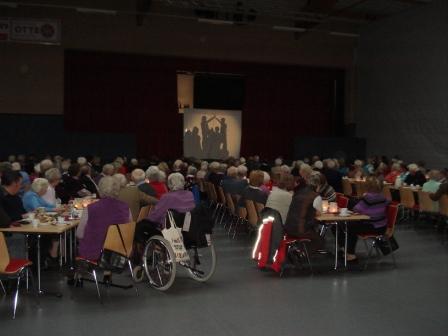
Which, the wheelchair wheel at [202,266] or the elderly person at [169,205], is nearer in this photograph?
the elderly person at [169,205]

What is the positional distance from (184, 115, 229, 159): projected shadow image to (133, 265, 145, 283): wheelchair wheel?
1290 centimetres

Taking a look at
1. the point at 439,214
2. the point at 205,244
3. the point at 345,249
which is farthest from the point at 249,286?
the point at 439,214

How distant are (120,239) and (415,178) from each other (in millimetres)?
8274

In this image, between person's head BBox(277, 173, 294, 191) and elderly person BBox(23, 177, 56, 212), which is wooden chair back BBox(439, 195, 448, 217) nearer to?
person's head BBox(277, 173, 294, 191)

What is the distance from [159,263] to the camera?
5.77 m

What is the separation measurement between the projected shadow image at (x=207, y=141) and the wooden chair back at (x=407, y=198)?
9634 millimetres

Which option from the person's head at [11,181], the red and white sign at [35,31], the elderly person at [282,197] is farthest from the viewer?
the red and white sign at [35,31]

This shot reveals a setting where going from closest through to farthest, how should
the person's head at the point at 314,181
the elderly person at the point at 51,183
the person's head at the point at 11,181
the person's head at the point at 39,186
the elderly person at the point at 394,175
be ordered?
the person's head at the point at 11,181 < the person's head at the point at 39,186 < the elderly person at the point at 51,183 < the person's head at the point at 314,181 < the elderly person at the point at 394,175

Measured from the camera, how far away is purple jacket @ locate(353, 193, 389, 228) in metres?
6.84

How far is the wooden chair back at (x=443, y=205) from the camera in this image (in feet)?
28.6

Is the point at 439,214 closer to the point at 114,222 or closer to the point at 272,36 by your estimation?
the point at 114,222

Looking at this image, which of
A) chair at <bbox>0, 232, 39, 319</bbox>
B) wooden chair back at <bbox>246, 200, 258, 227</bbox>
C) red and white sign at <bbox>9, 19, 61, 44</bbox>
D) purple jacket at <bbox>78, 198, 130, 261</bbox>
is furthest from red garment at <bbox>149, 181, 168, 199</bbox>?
red and white sign at <bbox>9, 19, 61, 44</bbox>

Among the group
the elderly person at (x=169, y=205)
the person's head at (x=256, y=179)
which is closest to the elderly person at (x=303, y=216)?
the elderly person at (x=169, y=205)

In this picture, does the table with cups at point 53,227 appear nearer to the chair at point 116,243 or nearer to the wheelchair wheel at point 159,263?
the chair at point 116,243
